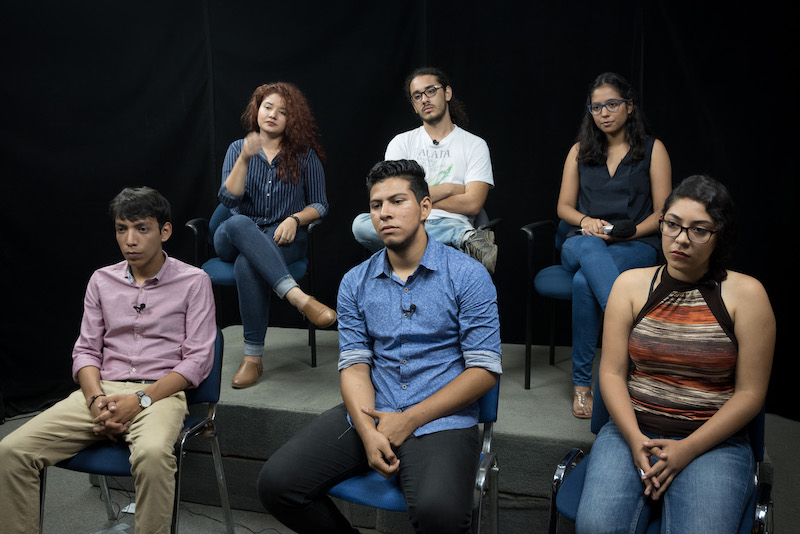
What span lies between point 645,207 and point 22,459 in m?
2.49

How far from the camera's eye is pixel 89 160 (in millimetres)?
3916

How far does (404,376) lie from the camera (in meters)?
2.05

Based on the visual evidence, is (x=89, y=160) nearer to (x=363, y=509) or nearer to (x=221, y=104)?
(x=221, y=104)

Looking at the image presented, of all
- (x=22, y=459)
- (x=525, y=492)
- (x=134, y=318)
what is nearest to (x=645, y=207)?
(x=525, y=492)

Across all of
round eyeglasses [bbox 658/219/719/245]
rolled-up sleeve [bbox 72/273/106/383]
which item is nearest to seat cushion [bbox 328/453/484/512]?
round eyeglasses [bbox 658/219/719/245]

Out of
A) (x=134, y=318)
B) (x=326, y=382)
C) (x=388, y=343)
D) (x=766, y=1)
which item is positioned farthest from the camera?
(x=766, y=1)

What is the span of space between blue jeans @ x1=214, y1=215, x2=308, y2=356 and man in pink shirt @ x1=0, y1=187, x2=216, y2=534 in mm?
466

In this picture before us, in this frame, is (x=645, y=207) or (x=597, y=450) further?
(x=645, y=207)

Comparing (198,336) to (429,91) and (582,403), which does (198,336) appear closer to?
(582,403)

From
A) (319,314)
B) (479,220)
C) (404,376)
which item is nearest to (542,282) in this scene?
(479,220)

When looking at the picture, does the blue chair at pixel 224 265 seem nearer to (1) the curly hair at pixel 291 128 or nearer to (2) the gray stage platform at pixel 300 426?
(1) the curly hair at pixel 291 128

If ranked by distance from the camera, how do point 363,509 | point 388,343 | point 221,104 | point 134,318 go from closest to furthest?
point 388,343
point 134,318
point 363,509
point 221,104

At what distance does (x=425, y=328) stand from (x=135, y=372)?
1083 mm

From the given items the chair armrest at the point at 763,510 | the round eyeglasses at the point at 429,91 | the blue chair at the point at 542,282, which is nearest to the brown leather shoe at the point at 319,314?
the blue chair at the point at 542,282
